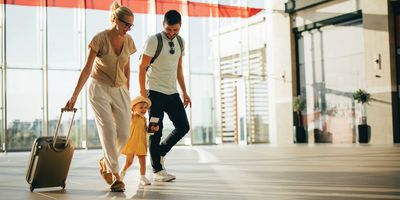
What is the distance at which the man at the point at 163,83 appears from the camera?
3.66m

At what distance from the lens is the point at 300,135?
1287 cm

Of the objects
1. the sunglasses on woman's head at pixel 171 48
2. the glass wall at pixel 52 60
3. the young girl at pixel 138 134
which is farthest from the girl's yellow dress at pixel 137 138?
the glass wall at pixel 52 60

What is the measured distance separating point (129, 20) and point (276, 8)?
11.1 m

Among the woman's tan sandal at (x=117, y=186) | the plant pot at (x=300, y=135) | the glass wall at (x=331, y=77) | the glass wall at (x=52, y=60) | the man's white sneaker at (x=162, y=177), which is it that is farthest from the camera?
the plant pot at (x=300, y=135)

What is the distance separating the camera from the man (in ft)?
12.0

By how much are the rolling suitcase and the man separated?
2.41ft

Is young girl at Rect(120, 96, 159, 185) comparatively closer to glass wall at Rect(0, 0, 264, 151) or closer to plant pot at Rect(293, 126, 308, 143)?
glass wall at Rect(0, 0, 264, 151)


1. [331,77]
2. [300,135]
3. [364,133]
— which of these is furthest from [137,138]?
[300,135]

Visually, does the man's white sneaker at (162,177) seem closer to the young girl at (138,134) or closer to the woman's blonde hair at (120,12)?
the young girl at (138,134)

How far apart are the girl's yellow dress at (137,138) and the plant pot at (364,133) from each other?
867 cm

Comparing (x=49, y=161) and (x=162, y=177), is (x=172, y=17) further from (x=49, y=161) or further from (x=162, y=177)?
(x=49, y=161)

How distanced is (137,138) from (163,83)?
512 mm

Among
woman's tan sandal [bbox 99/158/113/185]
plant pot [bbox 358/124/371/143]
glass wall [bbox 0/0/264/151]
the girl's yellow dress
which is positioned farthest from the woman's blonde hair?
plant pot [bbox 358/124/371/143]

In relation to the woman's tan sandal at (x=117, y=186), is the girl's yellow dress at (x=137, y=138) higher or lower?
higher
